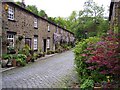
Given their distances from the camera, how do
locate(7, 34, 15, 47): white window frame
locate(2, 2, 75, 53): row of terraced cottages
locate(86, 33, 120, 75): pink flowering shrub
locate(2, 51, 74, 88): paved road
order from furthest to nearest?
locate(7, 34, 15, 47): white window frame, locate(2, 2, 75, 53): row of terraced cottages, locate(2, 51, 74, 88): paved road, locate(86, 33, 120, 75): pink flowering shrub

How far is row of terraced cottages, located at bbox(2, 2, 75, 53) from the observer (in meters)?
16.8

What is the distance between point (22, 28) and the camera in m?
20.2

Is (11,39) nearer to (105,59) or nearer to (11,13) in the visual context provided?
(11,13)

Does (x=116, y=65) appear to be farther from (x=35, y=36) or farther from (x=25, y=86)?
(x=35, y=36)

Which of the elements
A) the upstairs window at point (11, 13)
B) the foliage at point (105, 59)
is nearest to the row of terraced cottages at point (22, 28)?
the upstairs window at point (11, 13)

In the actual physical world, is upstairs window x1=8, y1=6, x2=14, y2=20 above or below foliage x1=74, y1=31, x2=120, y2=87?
above

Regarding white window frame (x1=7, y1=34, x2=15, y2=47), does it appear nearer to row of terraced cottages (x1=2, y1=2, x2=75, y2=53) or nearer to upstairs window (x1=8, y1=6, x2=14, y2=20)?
row of terraced cottages (x1=2, y1=2, x2=75, y2=53)

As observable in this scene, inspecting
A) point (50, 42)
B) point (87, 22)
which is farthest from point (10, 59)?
point (87, 22)

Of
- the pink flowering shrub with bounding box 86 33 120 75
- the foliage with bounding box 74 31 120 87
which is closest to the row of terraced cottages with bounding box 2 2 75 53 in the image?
the foliage with bounding box 74 31 120 87

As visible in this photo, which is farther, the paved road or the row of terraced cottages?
the row of terraced cottages

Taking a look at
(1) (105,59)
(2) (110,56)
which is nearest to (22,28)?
(1) (105,59)

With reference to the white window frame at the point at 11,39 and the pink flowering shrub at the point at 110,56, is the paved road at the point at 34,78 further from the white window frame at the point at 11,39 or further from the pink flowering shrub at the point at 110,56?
the white window frame at the point at 11,39

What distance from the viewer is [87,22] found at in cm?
4159

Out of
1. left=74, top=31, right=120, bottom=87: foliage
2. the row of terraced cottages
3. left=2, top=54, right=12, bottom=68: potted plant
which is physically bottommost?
left=2, top=54, right=12, bottom=68: potted plant
